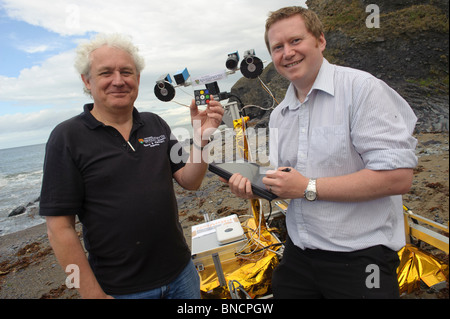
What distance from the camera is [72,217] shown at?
158cm

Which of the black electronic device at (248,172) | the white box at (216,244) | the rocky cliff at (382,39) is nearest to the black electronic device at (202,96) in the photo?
the black electronic device at (248,172)

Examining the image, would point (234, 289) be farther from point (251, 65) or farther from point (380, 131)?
point (251, 65)

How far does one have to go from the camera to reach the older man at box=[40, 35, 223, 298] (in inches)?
59.3

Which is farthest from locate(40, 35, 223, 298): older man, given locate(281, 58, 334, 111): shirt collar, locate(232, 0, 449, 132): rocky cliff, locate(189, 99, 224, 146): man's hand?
locate(232, 0, 449, 132): rocky cliff

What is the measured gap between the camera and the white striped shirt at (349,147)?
1.32 meters

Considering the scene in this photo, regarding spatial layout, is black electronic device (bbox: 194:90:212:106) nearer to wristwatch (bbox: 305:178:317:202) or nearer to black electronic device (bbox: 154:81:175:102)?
black electronic device (bbox: 154:81:175:102)

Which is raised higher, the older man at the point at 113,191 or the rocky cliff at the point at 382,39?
the rocky cliff at the point at 382,39

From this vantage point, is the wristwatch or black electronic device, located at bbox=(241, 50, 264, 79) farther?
black electronic device, located at bbox=(241, 50, 264, 79)

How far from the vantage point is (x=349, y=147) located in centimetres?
146

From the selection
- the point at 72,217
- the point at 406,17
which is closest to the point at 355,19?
the point at 406,17

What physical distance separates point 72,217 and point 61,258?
242mm

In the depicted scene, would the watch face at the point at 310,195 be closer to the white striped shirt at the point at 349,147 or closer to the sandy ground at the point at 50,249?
the white striped shirt at the point at 349,147

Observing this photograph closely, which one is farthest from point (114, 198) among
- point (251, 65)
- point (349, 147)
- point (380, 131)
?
point (251, 65)

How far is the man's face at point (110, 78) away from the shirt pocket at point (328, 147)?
1281 millimetres
